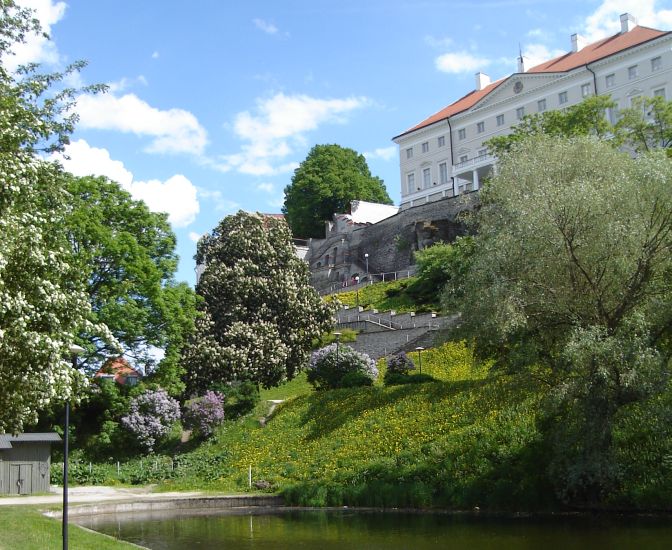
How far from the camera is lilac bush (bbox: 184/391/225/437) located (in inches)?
1377

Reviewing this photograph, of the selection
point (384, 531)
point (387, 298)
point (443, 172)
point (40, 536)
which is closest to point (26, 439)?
point (40, 536)

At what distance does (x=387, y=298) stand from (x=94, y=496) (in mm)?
34442

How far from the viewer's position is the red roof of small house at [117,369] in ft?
106

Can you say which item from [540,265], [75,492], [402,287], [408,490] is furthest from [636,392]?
[402,287]

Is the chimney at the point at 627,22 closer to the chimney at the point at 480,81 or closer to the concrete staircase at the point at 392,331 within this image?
the chimney at the point at 480,81

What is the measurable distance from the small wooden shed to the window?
59.5 meters

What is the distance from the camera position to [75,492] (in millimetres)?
29500

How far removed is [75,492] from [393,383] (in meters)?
12.8

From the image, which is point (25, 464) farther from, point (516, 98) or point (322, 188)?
point (322, 188)

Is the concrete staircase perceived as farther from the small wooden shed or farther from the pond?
the pond

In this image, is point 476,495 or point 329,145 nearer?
point 476,495

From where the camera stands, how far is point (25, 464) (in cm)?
2945

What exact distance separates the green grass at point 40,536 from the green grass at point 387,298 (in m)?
33.3

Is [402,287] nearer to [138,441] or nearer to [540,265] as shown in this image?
[138,441]
